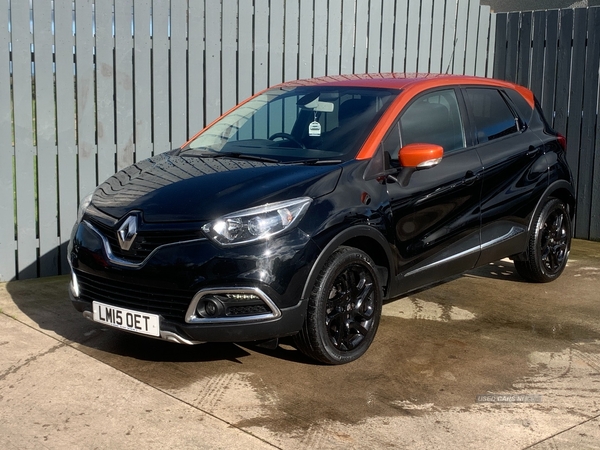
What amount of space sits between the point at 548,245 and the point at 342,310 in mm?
2743

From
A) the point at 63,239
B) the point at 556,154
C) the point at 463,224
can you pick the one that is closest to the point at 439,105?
the point at 463,224

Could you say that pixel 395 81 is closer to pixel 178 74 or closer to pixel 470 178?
pixel 470 178

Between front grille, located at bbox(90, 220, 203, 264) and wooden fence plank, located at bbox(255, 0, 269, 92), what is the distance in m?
3.87

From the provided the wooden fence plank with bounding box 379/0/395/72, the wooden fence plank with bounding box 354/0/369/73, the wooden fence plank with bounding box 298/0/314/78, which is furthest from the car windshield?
the wooden fence plank with bounding box 379/0/395/72

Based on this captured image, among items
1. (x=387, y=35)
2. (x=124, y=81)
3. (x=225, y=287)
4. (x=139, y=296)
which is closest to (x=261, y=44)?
(x=124, y=81)

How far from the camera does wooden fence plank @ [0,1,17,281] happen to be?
6793mm

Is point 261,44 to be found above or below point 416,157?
above

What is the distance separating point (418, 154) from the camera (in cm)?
517

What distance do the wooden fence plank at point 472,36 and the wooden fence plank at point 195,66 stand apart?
3.74 metres

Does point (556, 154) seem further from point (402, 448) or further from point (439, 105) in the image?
point (402, 448)

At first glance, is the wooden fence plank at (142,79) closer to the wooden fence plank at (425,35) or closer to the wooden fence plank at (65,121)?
the wooden fence plank at (65,121)

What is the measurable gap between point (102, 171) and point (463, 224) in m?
3.33

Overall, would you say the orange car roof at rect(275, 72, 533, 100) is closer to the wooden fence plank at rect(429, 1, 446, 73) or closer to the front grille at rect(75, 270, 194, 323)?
the front grille at rect(75, 270, 194, 323)

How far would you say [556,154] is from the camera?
691 cm
